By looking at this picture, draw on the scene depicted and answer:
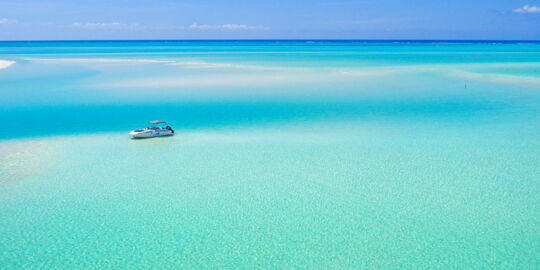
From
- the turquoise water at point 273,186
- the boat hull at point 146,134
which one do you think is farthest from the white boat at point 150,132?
the turquoise water at point 273,186

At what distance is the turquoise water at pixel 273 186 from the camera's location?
1421 cm

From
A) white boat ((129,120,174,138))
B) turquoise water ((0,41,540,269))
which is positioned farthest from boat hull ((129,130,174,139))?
turquoise water ((0,41,540,269))

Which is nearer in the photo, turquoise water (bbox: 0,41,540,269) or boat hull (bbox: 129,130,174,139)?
turquoise water (bbox: 0,41,540,269)

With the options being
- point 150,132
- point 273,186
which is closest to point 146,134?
point 150,132

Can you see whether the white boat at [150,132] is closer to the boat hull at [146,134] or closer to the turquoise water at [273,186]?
the boat hull at [146,134]

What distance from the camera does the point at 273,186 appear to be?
1958 cm

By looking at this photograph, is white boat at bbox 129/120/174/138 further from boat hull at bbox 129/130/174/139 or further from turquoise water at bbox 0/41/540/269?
turquoise water at bbox 0/41/540/269

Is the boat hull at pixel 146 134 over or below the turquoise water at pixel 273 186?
over

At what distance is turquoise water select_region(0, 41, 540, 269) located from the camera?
14211mm

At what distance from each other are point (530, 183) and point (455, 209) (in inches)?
215

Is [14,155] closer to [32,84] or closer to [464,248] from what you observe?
[464,248]

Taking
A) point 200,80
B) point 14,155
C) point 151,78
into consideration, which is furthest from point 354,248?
point 151,78

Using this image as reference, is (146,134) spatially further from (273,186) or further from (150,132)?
(273,186)

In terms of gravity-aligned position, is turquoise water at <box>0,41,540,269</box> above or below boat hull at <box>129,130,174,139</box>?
below
